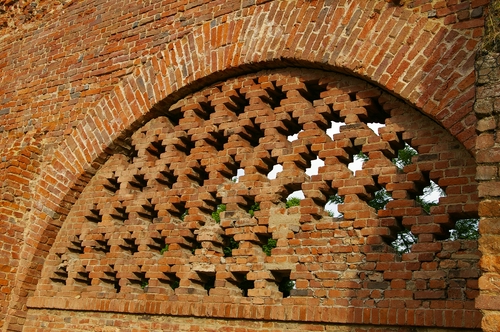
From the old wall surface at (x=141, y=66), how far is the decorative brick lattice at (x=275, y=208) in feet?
0.68

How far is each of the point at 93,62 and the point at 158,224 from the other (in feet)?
8.13

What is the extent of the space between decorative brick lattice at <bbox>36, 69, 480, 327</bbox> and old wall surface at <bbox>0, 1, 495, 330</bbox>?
0.21 meters

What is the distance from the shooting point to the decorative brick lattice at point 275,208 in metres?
4.06

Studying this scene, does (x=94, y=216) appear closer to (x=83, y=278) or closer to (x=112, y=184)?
(x=112, y=184)

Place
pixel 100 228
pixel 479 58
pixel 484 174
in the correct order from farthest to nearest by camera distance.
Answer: pixel 100 228
pixel 479 58
pixel 484 174

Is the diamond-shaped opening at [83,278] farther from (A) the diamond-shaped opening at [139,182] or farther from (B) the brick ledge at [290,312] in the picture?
(A) the diamond-shaped opening at [139,182]

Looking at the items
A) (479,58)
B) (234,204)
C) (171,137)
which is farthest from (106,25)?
(479,58)

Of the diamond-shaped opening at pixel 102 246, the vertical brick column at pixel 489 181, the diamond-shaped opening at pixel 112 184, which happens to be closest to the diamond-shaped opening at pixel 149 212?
the diamond-shaped opening at pixel 102 246

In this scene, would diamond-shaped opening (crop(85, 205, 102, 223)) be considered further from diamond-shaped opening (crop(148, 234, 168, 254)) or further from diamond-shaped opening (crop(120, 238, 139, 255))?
diamond-shaped opening (crop(148, 234, 168, 254))

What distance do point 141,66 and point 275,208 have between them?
8.32 feet

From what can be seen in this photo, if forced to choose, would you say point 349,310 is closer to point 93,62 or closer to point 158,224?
point 158,224

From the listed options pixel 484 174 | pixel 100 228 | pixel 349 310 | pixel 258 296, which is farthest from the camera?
pixel 100 228

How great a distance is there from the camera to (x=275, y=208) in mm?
4887

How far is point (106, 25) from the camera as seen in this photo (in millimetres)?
6910
